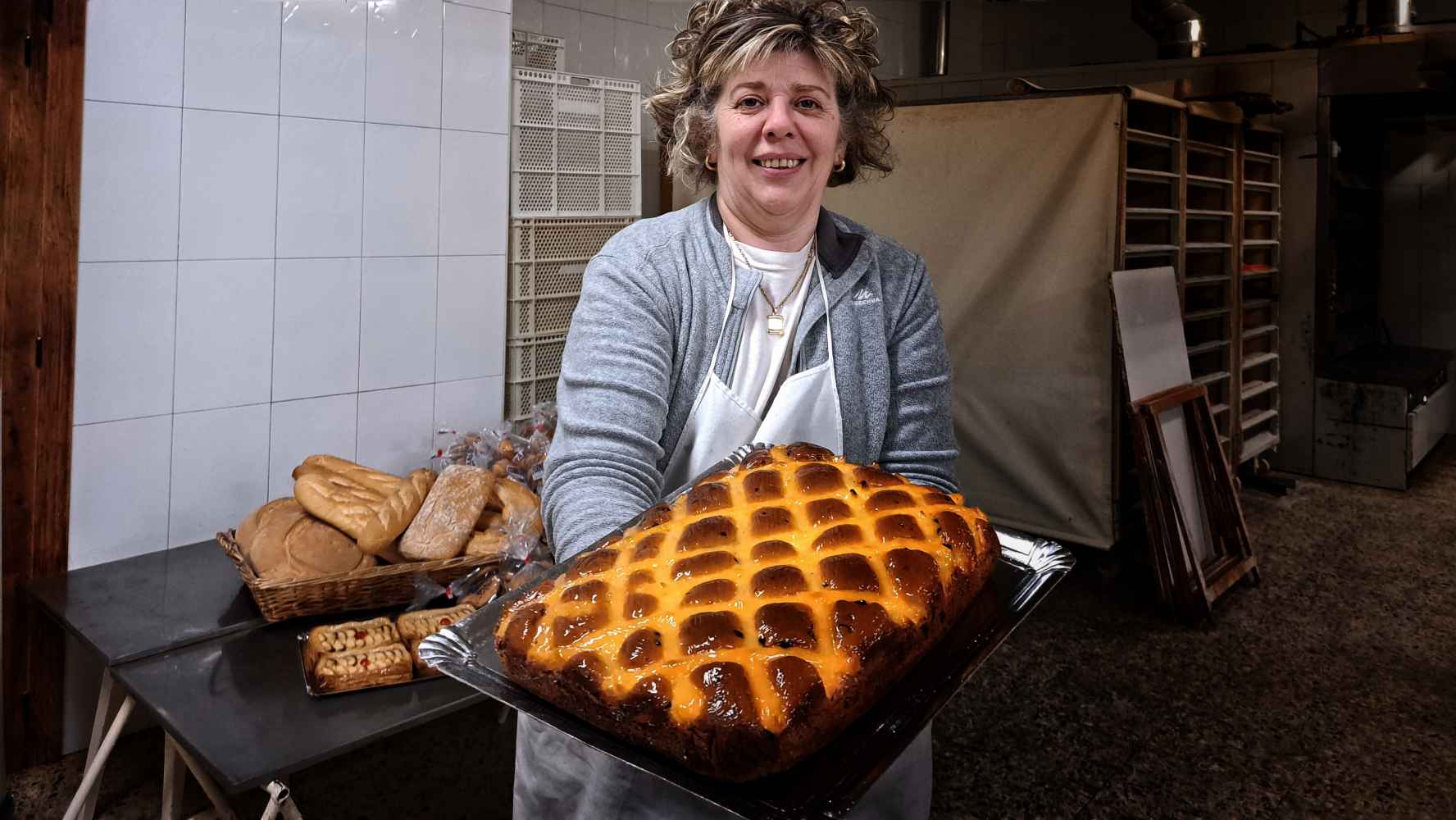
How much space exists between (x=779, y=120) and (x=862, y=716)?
0.75 m

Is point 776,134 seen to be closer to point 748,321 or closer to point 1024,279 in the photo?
point 748,321

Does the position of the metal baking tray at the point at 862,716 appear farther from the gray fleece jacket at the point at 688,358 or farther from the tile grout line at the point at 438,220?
the tile grout line at the point at 438,220

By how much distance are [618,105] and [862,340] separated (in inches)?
91.6

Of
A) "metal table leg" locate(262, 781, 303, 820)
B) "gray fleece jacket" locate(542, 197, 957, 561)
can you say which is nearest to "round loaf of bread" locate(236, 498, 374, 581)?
"metal table leg" locate(262, 781, 303, 820)

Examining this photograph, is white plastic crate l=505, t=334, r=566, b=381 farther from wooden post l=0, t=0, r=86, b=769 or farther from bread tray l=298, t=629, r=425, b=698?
bread tray l=298, t=629, r=425, b=698

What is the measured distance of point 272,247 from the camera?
2492 mm

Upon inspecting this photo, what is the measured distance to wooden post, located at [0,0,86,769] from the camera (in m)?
2.07

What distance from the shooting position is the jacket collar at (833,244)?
4.51 ft

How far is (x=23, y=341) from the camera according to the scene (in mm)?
2131

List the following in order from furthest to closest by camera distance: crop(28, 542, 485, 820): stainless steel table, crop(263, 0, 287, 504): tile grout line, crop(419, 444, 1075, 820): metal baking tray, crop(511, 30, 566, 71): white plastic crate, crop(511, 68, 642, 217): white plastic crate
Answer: crop(511, 30, 566, 71): white plastic crate → crop(511, 68, 642, 217): white plastic crate → crop(263, 0, 287, 504): tile grout line → crop(28, 542, 485, 820): stainless steel table → crop(419, 444, 1075, 820): metal baking tray

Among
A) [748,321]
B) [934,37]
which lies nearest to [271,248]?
[748,321]

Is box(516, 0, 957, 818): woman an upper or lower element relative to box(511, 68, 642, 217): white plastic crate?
lower

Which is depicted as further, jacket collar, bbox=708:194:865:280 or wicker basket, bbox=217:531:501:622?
wicker basket, bbox=217:531:501:622

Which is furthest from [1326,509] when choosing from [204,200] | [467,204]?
[204,200]
